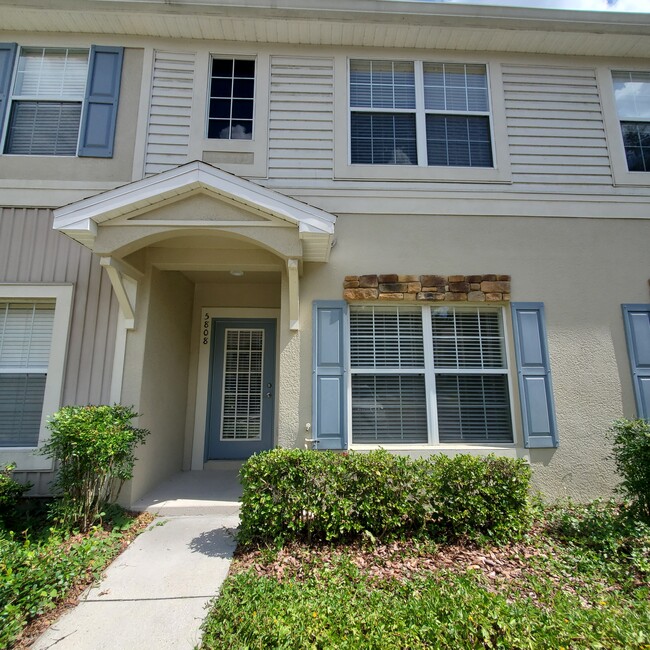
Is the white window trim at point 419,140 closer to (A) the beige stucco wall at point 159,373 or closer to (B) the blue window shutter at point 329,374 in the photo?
(B) the blue window shutter at point 329,374

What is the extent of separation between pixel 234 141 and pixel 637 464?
5.96 metres

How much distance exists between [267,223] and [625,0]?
6.40 meters

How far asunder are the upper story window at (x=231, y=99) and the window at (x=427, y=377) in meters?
3.10

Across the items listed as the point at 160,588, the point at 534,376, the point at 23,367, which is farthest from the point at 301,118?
the point at 160,588

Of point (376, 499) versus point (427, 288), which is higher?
point (427, 288)

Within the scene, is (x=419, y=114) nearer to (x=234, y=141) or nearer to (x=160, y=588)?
(x=234, y=141)

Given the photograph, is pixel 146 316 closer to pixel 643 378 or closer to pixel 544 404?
pixel 544 404

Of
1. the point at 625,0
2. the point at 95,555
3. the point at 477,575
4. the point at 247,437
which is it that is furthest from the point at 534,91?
the point at 95,555

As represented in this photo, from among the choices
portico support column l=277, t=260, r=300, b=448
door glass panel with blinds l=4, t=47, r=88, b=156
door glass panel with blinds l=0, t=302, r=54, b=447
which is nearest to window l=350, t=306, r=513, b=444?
portico support column l=277, t=260, r=300, b=448

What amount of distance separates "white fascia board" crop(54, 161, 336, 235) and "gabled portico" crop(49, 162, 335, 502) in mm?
11

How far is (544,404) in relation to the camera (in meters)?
4.77

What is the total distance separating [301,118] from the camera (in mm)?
5426

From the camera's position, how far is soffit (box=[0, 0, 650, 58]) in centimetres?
526

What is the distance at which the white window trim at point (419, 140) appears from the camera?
530cm
